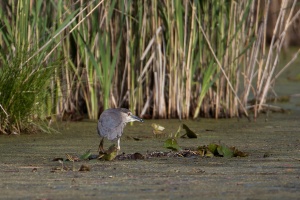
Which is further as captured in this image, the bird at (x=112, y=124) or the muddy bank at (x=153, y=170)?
the bird at (x=112, y=124)

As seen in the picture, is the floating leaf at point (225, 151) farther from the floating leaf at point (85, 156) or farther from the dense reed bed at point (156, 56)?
the dense reed bed at point (156, 56)

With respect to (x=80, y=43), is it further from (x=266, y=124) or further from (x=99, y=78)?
(x=266, y=124)

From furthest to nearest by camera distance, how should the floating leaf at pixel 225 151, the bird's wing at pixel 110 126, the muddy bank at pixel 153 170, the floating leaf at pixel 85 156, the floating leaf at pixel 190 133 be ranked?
the floating leaf at pixel 190 133, the bird's wing at pixel 110 126, the floating leaf at pixel 225 151, the floating leaf at pixel 85 156, the muddy bank at pixel 153 170

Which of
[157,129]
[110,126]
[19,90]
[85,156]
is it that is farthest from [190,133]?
[85,156]

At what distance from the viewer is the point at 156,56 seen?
595 centimetres

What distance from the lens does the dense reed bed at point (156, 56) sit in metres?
5.76

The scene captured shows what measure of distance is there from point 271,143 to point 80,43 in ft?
5.67

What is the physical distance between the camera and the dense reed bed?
576 cm

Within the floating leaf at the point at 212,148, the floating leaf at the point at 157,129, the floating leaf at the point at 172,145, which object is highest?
the floating leaf at the point at 212,148

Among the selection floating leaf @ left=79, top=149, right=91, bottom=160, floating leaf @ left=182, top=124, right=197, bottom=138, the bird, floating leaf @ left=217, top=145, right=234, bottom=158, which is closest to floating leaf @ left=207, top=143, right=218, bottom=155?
floating leaf @ left=217, top=145, right=234, bottom=158

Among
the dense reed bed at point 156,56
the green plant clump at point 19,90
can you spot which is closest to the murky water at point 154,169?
the green plant clump at point 19,90

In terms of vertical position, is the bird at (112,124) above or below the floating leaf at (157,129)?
above

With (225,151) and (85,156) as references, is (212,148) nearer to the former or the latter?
(225,151)

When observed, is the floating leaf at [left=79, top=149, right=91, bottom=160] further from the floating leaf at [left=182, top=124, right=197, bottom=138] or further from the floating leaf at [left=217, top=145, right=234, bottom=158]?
the floating leaf at [left=182, top=124, right=197, bottom=138]
